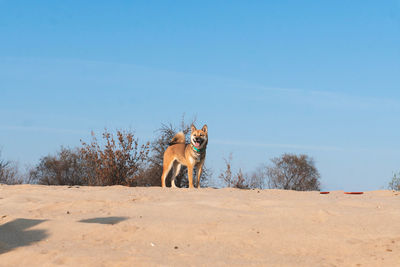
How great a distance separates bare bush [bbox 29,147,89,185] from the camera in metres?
25.7

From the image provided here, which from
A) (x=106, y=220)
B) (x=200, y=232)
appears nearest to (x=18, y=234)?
(x=106, y=220)

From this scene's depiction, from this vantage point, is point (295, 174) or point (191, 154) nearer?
point (191, 154)

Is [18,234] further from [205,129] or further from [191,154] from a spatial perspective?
[205,129]

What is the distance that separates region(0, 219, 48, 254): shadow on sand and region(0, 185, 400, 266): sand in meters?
0.01

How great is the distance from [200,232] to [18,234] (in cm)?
262

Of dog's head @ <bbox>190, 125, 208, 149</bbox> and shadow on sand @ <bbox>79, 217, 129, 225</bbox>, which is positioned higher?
dog's head @ <bbox>190, 125, 208, 149</bbox>

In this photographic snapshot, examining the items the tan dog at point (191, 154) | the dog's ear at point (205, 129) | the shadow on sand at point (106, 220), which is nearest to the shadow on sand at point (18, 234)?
the shadow on sand at point (106, 220)

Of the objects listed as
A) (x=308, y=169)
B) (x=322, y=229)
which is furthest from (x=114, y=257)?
(x=308, y=169)

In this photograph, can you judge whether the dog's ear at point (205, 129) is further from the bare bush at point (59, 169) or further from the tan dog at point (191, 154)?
the bare bush at point (59, 169)

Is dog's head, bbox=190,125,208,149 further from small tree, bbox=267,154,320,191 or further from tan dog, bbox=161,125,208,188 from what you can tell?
small tree, bbox=267,154,320,191

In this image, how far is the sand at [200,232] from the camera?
18.3 feet

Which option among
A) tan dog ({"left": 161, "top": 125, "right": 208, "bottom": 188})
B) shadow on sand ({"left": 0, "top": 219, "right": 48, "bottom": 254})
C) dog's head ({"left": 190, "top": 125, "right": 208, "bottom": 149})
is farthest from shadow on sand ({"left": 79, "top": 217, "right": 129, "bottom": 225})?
dog's head ({"left": 190, "top": 125, "right": 208, "bottom": 149})

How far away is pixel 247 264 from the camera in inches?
210

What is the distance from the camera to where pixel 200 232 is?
258 inches
